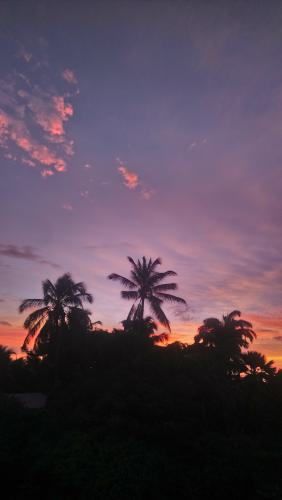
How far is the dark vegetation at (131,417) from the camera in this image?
11.7 meters

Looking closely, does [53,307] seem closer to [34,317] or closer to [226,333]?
[34,317]

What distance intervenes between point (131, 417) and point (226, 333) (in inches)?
708

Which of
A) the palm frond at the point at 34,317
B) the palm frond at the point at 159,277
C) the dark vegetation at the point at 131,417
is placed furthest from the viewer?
the palm frond at the point at 159,277

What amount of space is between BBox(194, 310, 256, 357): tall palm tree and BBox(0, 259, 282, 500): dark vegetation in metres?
1.11

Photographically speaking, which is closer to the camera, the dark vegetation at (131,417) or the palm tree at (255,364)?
the dark vegetation at (131,417)

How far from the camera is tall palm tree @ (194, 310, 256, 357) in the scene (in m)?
30.1

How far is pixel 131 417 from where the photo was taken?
51.1 ft

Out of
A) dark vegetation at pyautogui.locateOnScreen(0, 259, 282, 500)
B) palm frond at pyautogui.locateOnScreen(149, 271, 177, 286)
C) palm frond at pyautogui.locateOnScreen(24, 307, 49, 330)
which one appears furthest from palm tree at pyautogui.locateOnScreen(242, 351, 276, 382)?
palm frond at pyautogui.locateOnScreen(24, 307, 49, 330)

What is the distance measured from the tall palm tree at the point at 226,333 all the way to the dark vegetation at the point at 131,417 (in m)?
1.11

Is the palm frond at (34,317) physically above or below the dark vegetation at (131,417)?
above

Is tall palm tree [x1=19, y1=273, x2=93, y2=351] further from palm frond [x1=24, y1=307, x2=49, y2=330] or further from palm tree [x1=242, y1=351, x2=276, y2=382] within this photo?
palm tree [x1=242, y1=351, x2=276, y2=382]

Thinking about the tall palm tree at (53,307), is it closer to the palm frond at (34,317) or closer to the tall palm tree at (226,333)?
the palm frond at (34,317)

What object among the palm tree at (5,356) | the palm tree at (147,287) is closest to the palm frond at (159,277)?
the palm tree at (147,287)

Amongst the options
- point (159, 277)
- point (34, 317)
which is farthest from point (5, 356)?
point (159, 277)
